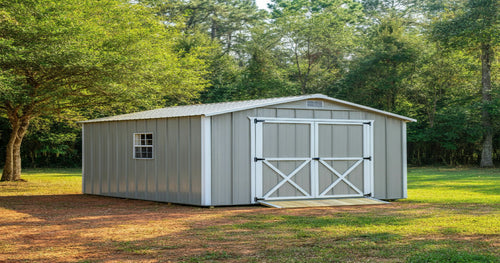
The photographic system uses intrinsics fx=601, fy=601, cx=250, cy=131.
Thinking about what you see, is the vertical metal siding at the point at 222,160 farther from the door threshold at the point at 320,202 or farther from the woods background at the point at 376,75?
the woods background at the point at 376,75

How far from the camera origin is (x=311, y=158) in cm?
1409

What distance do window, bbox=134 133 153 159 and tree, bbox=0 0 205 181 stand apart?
11.1ft

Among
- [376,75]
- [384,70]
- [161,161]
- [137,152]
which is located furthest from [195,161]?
[376,75]

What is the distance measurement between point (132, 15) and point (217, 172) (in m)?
9.97

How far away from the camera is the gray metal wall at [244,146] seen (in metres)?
13.1

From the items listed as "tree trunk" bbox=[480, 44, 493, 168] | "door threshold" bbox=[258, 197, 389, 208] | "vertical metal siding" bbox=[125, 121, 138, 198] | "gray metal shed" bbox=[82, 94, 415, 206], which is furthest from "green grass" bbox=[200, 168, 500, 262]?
"tree trunk" bbox=[480, 44, 493, 168]

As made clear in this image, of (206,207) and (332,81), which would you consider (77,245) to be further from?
(332,81)

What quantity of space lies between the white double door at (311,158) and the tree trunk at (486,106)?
1809 centimetres

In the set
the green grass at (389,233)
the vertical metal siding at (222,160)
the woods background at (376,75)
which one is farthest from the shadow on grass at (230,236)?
the woods background at (376,75)

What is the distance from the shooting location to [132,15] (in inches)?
827

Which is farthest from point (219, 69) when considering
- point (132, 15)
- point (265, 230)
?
point (265, 230)

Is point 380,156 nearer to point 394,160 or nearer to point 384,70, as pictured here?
point 394,160

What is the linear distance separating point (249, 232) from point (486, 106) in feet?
80.2

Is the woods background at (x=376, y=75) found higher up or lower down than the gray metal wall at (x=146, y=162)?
higher up
